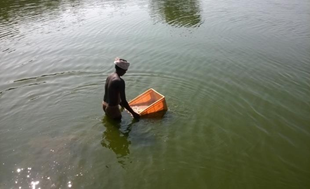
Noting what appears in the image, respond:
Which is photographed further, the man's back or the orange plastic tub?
the orange plastic tub

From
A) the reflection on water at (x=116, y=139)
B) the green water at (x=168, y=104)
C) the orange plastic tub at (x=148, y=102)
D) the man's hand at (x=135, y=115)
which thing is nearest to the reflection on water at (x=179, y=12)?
the green water at (x=168, y=104)

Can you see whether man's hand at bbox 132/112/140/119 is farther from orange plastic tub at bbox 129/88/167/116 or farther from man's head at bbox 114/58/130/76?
man's head at bbox 114/58/130/76

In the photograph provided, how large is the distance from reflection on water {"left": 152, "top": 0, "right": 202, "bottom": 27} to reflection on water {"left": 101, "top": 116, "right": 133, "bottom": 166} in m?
10.2

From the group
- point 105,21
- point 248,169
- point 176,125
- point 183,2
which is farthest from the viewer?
point 183,2

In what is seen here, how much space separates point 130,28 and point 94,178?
1119 centimetres

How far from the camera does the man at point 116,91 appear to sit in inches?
248

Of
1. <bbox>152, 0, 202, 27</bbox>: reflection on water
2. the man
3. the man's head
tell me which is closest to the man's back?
the man

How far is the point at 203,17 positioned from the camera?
56.9 ft

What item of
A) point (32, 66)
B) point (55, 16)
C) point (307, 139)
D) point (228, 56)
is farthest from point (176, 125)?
point (55, 16)

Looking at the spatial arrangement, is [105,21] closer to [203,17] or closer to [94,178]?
[203,17]

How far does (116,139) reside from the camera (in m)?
6.65

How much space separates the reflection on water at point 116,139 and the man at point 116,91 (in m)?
0.26

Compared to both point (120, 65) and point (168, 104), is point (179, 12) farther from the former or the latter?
point (120, 65)

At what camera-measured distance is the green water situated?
5656mm
